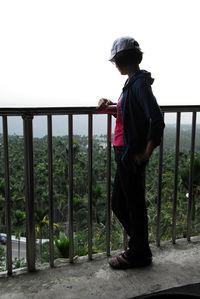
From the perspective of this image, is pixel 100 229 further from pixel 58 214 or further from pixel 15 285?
pixel 15 285

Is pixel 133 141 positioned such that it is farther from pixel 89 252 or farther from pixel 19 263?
pixel 19 263

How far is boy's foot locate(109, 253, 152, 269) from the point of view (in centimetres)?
170

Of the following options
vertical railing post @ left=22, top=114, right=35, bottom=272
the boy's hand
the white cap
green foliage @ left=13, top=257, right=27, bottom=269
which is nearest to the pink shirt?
the boy's hand

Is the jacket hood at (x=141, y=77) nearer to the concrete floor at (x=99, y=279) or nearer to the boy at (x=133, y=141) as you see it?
the boy at (x=133, y=141)

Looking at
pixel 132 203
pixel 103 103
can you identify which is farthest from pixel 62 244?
pixel 103 103

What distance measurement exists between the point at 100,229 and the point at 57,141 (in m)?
0.92

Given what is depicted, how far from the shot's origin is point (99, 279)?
5.23 feet

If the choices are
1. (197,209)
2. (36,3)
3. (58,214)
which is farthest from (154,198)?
(36,3)

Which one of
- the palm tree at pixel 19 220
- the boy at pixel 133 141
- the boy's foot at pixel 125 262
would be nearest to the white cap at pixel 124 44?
the boy at pixel 133 141

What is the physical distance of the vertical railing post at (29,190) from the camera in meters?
1.59

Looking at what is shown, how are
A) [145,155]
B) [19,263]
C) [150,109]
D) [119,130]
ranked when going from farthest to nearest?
[19,263], [119,130], [145,155], [150,109]

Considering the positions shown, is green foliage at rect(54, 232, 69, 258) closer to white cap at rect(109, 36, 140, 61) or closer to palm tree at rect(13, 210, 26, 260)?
palm tree at rect(13, 210, 26, 260)

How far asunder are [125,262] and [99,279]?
0.21 meters

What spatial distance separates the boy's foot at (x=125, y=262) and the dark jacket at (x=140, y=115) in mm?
649
